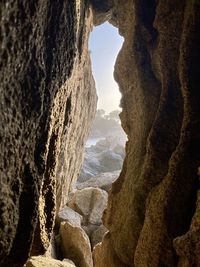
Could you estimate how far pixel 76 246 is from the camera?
10344mm

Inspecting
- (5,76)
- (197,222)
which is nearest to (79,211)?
(197,222)

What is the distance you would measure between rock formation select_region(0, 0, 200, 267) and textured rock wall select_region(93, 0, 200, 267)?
0.02 metres

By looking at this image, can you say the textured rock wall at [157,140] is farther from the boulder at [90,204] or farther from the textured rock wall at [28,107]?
the boulder at [90,204]

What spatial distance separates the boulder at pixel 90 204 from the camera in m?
14.6

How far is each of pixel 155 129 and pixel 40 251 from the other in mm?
2715

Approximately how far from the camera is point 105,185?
19609 mm

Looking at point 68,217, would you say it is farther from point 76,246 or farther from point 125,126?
point 125,126

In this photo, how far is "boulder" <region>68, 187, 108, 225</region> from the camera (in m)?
14.6

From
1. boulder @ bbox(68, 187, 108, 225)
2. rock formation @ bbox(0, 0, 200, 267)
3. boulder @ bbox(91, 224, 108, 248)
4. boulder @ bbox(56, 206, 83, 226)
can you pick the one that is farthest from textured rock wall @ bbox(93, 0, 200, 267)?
boulder @ bbox(68, 187, 108, 225)

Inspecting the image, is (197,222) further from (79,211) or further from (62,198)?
(79,211)

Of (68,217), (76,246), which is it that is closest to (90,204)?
(68,217)

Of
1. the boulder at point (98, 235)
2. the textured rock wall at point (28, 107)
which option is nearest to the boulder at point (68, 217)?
the boulder at point (98, 235)

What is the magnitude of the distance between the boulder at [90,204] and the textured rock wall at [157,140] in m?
7.13

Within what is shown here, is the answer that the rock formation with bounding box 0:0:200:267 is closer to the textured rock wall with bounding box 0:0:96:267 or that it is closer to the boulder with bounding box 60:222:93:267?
the textured rock wall with bounding box 0:0:96:267
